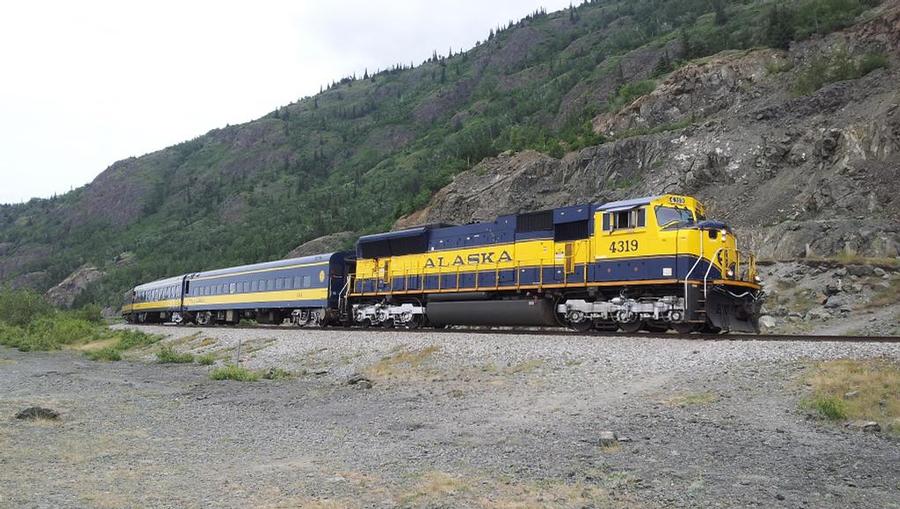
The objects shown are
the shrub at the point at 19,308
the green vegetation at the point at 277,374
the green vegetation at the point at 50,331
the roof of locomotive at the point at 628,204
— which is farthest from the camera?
the shrub at the point at 19,308

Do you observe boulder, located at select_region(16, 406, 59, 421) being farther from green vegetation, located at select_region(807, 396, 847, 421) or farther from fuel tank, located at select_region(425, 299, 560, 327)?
green vegetation, located at select_region(807, 396, 847, 421)

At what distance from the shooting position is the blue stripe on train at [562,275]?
16672 mm

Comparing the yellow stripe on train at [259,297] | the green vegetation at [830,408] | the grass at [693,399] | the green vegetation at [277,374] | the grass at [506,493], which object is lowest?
the green vegetation at [277,374]

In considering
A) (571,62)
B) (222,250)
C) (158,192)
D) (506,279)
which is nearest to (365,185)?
(222,250)

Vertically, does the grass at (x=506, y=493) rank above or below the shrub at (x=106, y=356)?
above

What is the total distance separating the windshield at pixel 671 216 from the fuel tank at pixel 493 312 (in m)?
4.37

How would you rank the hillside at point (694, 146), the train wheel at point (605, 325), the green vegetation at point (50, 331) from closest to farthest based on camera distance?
the train wheel at point (605, 325)
the green vegetation at point (50, 331)
the hillside at point (694, 146)

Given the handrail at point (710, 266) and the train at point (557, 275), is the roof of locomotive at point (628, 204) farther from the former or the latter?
the handrail at point (710, 266)

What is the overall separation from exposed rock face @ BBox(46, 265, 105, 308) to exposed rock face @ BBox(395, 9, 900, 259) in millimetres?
94064

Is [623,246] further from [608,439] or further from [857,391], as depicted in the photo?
[608,439]

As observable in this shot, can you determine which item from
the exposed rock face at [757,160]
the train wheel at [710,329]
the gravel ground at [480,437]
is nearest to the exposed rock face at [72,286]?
the exposed rock face at [757,160]

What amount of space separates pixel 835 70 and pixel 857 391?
41963 mm

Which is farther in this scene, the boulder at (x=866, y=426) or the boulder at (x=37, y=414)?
the boulder at (x=37, y=414)

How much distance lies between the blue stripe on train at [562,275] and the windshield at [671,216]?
1126 mm
